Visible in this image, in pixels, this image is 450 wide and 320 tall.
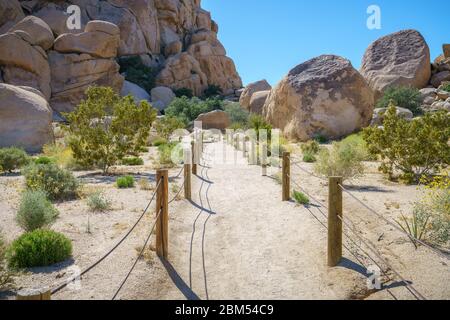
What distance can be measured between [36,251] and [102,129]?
27.5 ft

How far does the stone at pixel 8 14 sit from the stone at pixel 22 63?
265 inches

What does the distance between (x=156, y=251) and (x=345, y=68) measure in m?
17.0

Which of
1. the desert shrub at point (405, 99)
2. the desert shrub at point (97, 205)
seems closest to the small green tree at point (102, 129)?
the desert shrub at point (97, 205)

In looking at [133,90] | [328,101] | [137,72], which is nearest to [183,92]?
[137,72]

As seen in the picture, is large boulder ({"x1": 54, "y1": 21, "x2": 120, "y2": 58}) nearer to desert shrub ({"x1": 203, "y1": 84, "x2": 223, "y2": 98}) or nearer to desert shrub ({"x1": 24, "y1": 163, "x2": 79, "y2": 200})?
desert shrub ({"x1": 203, "y1": 84, "x2": 223, "y2": 98})

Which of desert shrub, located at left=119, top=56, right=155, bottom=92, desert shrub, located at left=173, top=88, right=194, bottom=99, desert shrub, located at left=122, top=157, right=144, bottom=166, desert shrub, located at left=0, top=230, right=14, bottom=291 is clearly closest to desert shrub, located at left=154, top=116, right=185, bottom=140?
desert shrub, located at left=122, top=157, right=144, bottom=166

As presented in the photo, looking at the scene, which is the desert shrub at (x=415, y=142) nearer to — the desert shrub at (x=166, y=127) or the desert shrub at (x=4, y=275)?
the desert shrub at (x=4, y=275)

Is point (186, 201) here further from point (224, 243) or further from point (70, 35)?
point (70, 35)

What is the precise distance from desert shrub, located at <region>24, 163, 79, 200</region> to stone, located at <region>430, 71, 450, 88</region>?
3478 centimetres

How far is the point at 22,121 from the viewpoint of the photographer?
59.8ft

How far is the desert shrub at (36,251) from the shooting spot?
16.9 ft

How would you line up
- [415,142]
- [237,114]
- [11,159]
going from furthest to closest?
[237,114] → [11,159] → [415,142]

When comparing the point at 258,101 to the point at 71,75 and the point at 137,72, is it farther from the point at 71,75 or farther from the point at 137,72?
the point at 137,72
